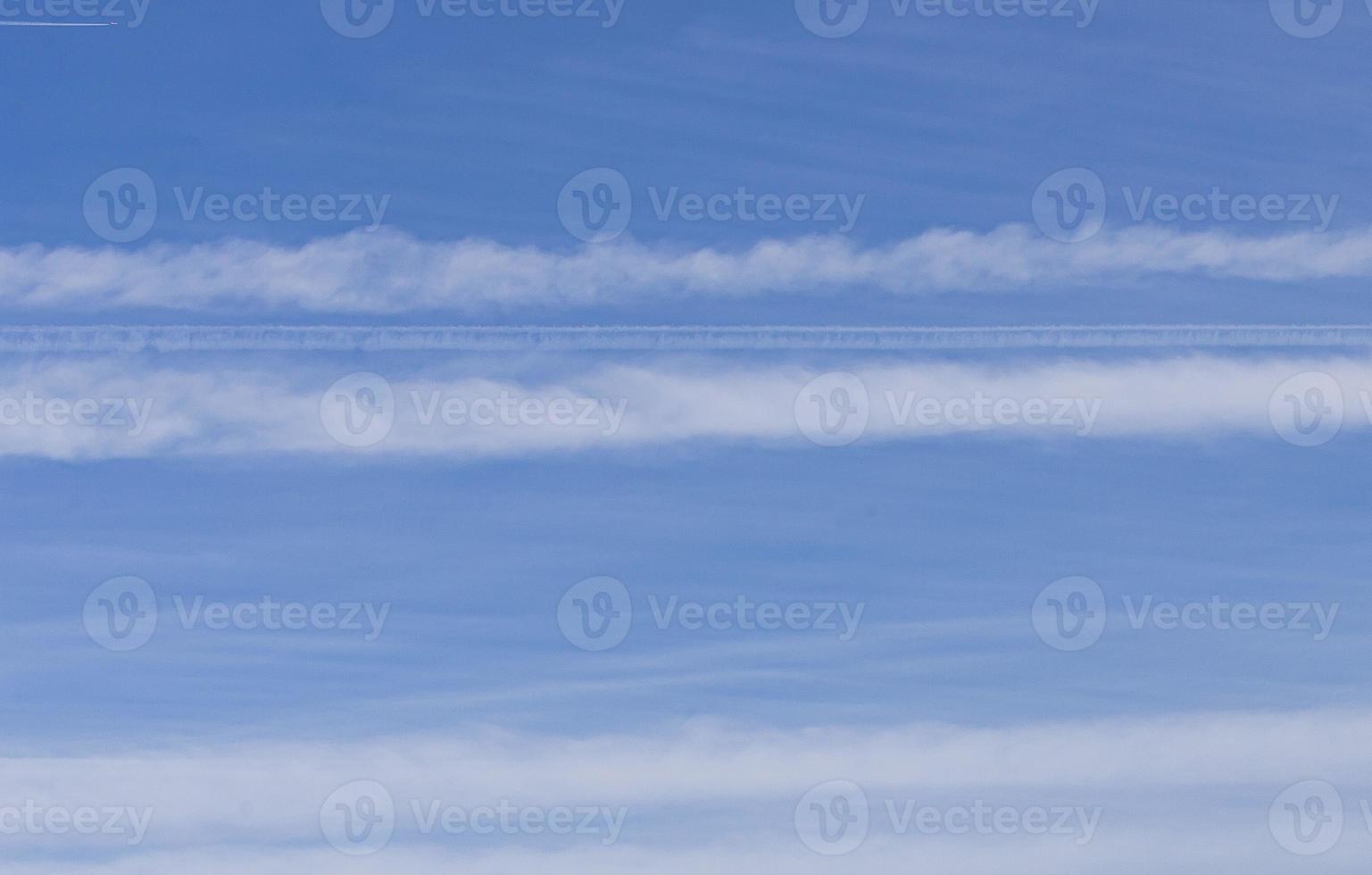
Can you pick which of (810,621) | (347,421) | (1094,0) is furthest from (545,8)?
(810,621)

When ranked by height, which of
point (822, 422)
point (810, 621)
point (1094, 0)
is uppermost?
point (1094, 0)

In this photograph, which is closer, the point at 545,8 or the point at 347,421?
the point at 545,8

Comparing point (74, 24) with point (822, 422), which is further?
point (822, 422)

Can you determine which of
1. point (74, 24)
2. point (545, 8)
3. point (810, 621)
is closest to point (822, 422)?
point (810, 621)

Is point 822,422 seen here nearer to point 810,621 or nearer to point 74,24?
point 810,621

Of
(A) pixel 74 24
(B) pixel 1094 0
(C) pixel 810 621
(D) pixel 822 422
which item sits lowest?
(C) pixel 810 621

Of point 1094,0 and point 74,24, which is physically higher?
point 74,24

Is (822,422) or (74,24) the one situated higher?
(74,24)

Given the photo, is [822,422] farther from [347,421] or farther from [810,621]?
[347,421]
